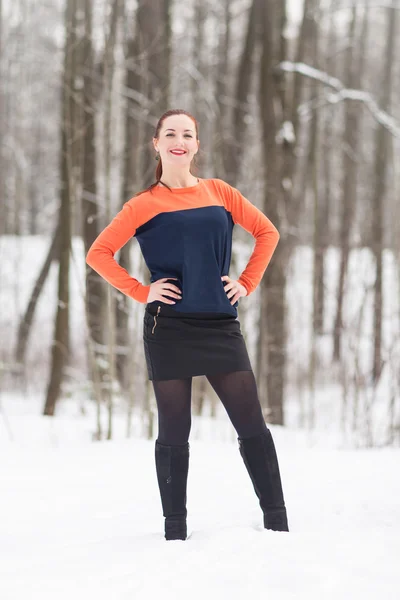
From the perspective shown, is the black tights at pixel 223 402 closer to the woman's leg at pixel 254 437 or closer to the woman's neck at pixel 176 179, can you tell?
the woman's leg at pixel 254 437

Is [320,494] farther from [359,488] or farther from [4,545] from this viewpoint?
[4,545]

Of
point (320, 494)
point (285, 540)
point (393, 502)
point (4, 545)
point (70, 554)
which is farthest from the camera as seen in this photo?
point (320, 494)

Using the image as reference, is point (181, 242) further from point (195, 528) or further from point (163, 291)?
point (195, 528)

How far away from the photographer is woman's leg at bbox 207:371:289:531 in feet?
9.07

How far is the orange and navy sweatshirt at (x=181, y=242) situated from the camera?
272 centimetres

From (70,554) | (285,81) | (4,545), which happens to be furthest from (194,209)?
(285,81)

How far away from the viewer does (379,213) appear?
517 inches

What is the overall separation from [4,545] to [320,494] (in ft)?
5.49

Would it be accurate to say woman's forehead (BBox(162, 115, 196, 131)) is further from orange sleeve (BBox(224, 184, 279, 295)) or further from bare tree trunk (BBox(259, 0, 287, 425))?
bare tree trunk (BBox(259, 0, 287, 425))

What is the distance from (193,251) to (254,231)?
1.18 feet

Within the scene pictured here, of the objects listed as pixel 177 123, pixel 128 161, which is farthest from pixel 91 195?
pixel 177 123

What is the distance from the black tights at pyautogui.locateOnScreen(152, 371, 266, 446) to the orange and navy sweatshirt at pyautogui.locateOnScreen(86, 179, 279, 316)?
28 centimetres

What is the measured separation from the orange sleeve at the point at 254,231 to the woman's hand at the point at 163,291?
1.09ft

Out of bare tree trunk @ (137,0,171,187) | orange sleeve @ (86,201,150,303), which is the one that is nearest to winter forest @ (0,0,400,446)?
bare tree trunk @ (137,0,171,187)
